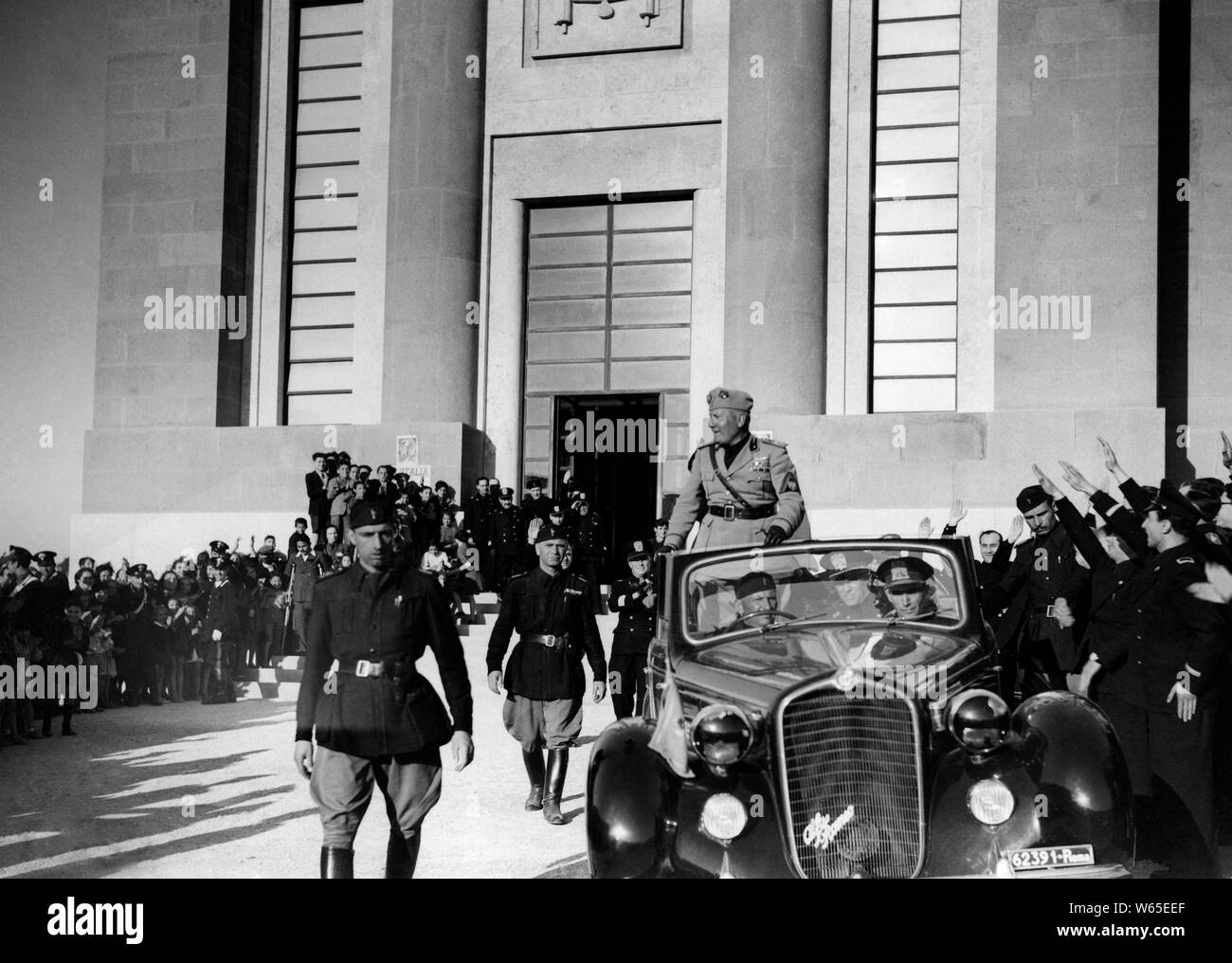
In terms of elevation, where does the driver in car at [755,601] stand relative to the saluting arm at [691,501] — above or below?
below

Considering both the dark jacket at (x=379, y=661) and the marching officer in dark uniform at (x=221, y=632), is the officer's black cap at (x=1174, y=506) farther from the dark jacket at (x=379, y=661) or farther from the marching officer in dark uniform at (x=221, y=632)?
the marching officer in dark uniform at (x=221, y=632)

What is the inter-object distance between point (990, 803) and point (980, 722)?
0.31m

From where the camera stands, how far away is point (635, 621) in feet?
31.1

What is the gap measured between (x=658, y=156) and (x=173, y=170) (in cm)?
791

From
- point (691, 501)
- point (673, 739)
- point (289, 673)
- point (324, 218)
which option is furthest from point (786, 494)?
point (324, 218)

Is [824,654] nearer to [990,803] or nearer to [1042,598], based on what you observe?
[990,803]

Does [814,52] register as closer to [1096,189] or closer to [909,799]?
[1096,189]

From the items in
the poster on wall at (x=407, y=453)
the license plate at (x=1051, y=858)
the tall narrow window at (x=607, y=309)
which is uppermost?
the tall narrow window at (x=607, y=309)

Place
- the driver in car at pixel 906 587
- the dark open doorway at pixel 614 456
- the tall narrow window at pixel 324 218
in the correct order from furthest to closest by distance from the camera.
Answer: the tall narrow window at pixel 324 218, the dark open doorway at pixel 614 456, the driver in car at pixel 906 587

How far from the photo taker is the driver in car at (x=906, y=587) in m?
5.75

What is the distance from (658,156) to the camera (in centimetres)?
1944

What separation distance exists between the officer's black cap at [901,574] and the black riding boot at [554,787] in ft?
8.82

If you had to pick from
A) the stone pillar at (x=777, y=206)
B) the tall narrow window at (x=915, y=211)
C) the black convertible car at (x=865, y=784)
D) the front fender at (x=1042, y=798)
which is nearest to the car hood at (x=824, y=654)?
the black convertible car at (x=865, y=784)
